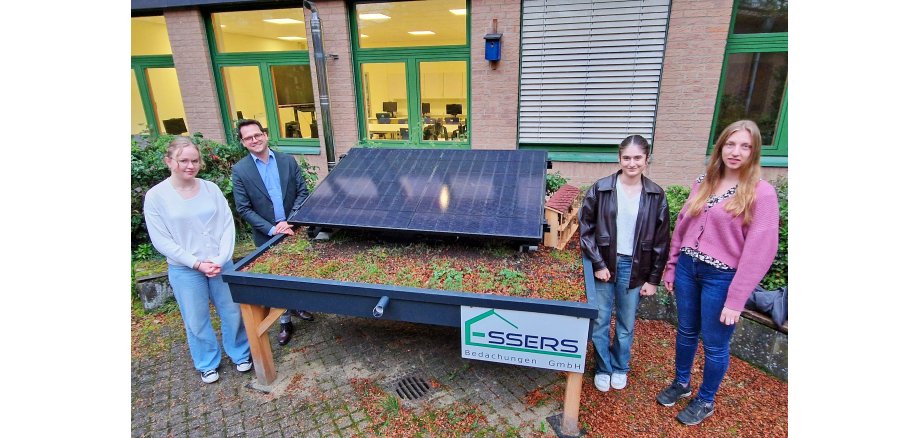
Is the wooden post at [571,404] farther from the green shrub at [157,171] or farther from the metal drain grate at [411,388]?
the green shrub at [157,171]

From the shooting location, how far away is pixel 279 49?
7098 mm

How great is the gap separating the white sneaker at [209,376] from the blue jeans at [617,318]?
2804 mm

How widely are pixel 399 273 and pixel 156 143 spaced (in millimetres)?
4402

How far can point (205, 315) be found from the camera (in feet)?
9.84

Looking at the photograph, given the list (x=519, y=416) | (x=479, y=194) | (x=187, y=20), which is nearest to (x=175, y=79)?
(x=187, y=20)

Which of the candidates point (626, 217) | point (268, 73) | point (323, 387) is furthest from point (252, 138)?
point (268, 73)

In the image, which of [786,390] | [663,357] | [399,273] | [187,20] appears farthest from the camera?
[187,20]

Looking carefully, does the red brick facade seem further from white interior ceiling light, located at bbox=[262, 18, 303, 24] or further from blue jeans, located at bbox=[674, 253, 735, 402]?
blue jeans, located at bbox=[674, 253, 735, 402]

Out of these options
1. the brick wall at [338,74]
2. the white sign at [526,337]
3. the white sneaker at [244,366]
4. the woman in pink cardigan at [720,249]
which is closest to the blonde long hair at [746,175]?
the woman in pink cardigan at [720,249]

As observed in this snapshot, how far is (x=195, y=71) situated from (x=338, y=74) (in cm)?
262

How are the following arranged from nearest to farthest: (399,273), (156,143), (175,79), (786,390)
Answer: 1. (399,273)
2. (786,390)
3. (156,143)
4. (175,79)

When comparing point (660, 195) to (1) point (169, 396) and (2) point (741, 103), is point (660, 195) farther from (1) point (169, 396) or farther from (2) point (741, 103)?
(2) point (741, 103)

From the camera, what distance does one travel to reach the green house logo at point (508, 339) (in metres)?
2.19

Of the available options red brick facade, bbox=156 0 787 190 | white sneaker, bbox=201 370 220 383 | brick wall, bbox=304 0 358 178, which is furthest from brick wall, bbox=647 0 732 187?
white sneaker, bbox=201 370 220 383
